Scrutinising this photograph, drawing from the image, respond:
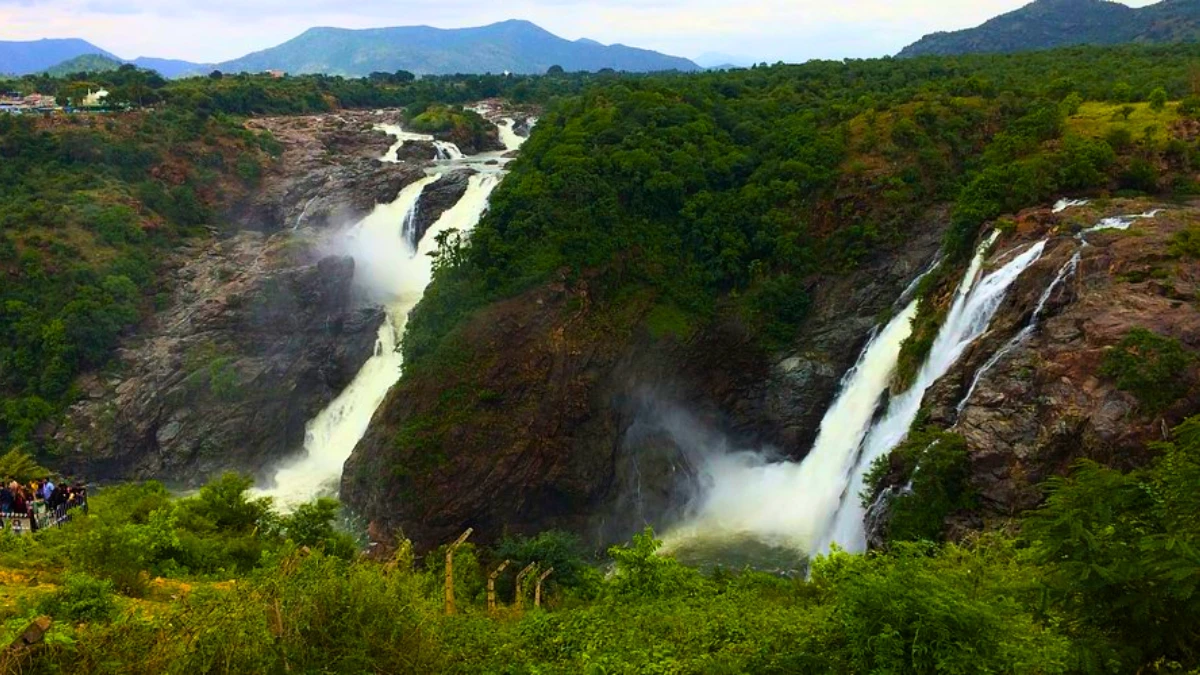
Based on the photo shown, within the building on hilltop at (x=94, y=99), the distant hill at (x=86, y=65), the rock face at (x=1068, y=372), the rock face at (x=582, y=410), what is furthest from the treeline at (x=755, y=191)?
the distant hill at (x=86, y=65)

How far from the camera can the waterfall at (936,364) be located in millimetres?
20219

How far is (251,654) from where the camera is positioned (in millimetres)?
6668

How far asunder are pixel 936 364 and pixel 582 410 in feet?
37.1

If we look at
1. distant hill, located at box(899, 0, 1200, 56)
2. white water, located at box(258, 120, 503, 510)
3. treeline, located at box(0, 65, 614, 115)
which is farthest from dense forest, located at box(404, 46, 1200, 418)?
distant hill, located at box(899, 0, 1200, 56)

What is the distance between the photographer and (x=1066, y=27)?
10356 cm

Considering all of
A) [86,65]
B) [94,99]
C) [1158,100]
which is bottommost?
[1158,100]

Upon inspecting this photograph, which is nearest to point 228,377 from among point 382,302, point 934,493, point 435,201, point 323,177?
point 382,302

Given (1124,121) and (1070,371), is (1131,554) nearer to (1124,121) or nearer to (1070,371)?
(1070,371)

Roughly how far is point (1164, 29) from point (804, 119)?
7026 cm

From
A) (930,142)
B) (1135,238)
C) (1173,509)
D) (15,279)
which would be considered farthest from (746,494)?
(15,279)

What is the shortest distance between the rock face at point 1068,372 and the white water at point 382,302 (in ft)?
64.2

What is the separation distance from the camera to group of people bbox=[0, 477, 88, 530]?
1702 cm

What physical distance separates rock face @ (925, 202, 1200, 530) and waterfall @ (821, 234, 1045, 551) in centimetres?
68

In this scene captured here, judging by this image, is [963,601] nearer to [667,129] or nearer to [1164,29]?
[667,129]
